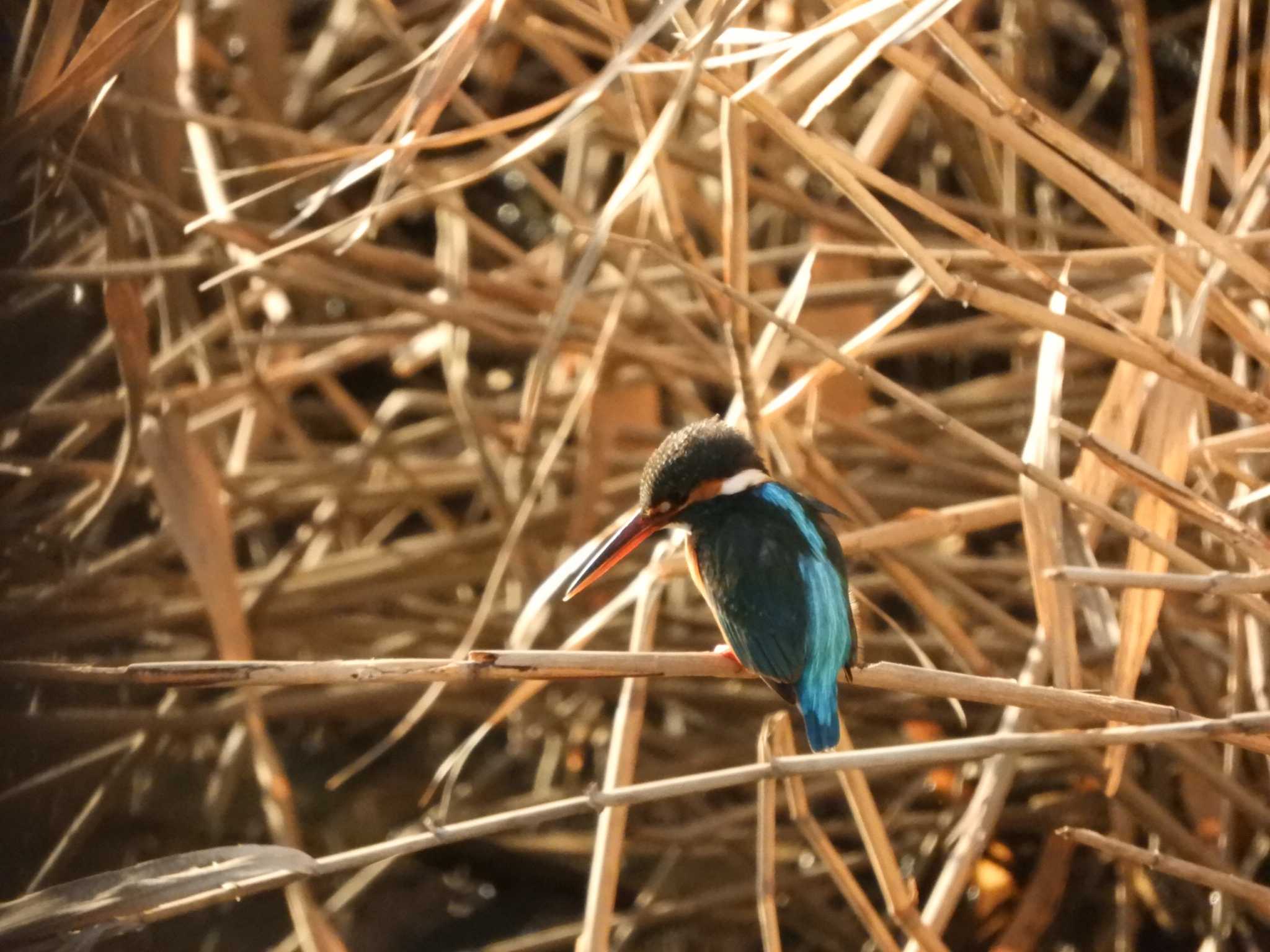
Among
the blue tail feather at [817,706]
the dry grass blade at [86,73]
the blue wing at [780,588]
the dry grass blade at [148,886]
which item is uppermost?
the dry grass blade at [86,73]

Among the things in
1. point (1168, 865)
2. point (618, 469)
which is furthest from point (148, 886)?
point (618, 469)

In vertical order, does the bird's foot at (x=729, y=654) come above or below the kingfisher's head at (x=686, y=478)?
below

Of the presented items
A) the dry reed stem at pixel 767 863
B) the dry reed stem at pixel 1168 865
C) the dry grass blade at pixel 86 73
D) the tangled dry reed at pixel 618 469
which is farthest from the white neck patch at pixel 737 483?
the dry grass blade at pixel 86 73

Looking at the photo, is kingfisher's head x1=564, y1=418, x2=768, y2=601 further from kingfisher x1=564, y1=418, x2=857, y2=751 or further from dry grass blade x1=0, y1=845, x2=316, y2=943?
dry grass blade x1=0, y1=845, x2=316, y2=943

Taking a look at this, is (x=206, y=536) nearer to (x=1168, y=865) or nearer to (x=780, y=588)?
(x=780, y=588)

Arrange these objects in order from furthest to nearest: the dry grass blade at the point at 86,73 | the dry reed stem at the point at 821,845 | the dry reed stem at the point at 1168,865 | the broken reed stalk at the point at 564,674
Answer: the dry reed stem at the point at 821,845 → the dry grass blade at the point at 86,73 → the dry reed stem at the point at 1168,865 → the broken reed stalk at the point at 564,674

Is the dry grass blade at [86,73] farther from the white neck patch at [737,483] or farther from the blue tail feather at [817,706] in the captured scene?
the blue tail feather at [817,706]
